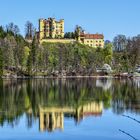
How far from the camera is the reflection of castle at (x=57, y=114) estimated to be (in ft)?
112

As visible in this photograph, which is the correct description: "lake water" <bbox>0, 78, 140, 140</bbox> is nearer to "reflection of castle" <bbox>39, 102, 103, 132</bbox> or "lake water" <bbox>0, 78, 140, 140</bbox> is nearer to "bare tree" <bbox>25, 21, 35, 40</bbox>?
"reflection of castle" <bbox>39, 102, 103, 132</bbox>

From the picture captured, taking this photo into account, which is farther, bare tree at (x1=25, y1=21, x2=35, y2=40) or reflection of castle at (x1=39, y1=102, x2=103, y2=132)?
bare tree at (x1=25, y1=21, x2=35, y2=40)

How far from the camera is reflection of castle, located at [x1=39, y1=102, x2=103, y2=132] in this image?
112 ft

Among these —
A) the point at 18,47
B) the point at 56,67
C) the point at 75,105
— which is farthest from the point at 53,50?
the point at 75,105

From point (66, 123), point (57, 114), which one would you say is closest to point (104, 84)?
point (57, 114)

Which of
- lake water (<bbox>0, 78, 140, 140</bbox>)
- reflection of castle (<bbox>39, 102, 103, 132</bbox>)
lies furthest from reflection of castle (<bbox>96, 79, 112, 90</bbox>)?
lake water (<bbox>0, 78, 140, 140</bbox>)

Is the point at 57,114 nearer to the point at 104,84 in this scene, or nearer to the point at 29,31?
the point at 104,84

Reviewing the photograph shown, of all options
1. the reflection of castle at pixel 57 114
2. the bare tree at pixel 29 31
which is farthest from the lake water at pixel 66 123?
the bare tree at pixel 29 31

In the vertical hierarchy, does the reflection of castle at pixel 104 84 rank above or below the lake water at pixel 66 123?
above

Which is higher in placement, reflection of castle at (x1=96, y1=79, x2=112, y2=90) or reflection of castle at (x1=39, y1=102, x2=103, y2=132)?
reflection of castle at (x1=96, y1=79, x2=112, y2=90)

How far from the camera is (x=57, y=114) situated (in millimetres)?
41281

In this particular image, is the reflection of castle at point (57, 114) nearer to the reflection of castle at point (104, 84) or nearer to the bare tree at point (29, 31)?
the reflection of castle at point (104, 84)


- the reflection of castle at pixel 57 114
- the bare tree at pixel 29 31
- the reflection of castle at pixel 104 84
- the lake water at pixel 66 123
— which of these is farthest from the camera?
the bare tree at pixel 29 31

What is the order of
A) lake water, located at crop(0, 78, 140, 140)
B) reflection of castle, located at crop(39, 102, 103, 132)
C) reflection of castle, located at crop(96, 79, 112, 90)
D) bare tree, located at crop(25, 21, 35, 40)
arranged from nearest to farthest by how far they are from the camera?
lake water, located at crop(0, 78, 140, 140) → reflection of castle, located at crop(39, 102, 103, 132) → reflection of castle, located at crop(96, 79, 112, 90) → bare tree, located at crop(25, 21, 35, 40)
